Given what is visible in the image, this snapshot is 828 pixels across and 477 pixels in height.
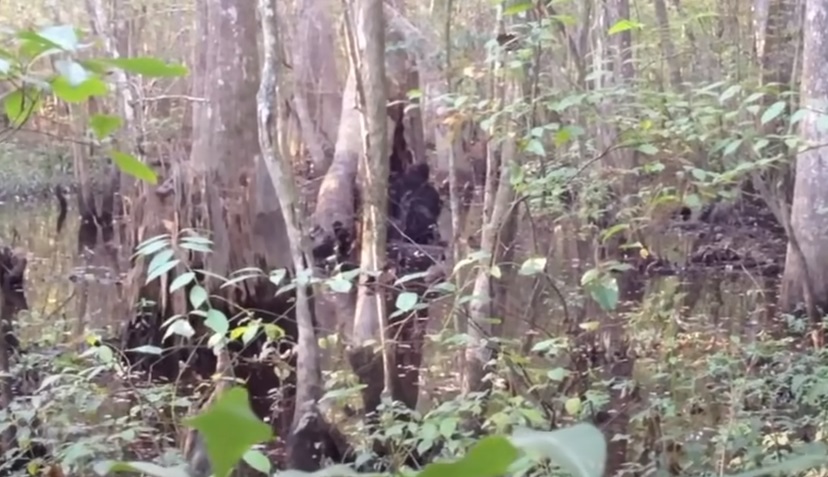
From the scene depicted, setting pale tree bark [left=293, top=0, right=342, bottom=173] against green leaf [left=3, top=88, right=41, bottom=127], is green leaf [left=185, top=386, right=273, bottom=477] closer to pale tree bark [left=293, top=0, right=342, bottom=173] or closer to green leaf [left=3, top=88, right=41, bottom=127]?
green leaf [left=3, top=88, right=41, bottom=127]

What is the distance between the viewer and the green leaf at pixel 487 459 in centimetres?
59

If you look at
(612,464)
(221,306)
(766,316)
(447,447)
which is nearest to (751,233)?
(766,316)

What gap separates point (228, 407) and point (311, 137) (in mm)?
14330

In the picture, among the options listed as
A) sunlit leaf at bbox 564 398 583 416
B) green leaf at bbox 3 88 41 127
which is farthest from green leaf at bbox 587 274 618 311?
green leaf at bbox 3 88 41 127

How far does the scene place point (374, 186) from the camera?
524cm

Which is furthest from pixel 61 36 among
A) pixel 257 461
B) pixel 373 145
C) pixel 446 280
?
pixel 373 145

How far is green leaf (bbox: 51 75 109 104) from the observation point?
3.37 feet

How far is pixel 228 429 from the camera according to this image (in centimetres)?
62

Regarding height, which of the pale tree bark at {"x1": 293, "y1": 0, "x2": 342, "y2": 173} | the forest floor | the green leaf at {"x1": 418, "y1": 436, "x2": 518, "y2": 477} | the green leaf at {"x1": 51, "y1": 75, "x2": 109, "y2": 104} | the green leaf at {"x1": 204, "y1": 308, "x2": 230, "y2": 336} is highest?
the pale tree bark at {"x1": 293, "y1": 0, "x2": 342, "y2": 173}

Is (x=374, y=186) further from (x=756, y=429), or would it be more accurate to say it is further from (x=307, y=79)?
(x=307, y=79)

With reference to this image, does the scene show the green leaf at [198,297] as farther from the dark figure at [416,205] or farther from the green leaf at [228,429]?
the dark figure at [416,205]

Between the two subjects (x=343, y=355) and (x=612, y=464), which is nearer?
(x=612, y=464)

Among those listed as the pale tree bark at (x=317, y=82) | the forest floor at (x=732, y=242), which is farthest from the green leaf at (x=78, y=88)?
the pale tree bark at (x=317, y=82)

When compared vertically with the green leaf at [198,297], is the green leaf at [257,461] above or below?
below
